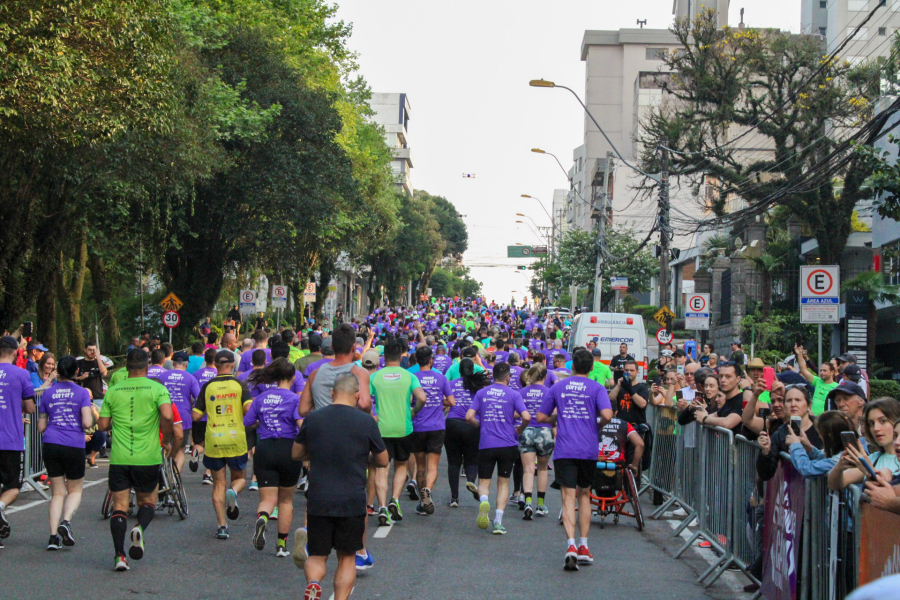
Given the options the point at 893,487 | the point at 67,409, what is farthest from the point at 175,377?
the point at 893,487

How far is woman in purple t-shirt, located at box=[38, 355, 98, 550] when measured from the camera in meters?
8.70

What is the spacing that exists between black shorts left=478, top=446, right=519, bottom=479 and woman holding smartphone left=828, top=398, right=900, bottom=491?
499 centimetres

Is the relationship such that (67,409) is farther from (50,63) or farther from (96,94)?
(96,94)

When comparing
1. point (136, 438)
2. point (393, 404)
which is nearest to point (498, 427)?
point (393, 404)

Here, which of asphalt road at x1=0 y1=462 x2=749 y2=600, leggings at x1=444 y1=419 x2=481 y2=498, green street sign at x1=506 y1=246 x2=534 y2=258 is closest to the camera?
asphalt road at x1=0 y1=462 x2=749 y2=600

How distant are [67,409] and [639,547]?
5.38m

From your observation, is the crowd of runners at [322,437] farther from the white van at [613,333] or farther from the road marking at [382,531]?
the white van at [613,333]

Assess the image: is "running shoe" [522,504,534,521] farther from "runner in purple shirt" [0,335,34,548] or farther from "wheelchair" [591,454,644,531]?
"runner in purple shirt" [0,335,34,548]

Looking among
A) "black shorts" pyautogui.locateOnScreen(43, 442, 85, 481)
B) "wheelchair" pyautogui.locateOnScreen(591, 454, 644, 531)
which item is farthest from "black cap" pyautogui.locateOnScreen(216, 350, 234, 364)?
"wheelchair" pyautogui.locateOnScreen(591, 454, 644, 531)

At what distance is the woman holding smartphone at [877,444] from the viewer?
522 centimetres

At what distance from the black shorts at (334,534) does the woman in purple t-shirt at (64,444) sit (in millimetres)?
3482

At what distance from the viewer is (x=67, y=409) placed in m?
8.71

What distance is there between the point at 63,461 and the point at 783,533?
19.3 feet

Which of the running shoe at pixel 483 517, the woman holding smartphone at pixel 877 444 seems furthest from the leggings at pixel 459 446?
the woman holding smartphone at pixel 877 444
